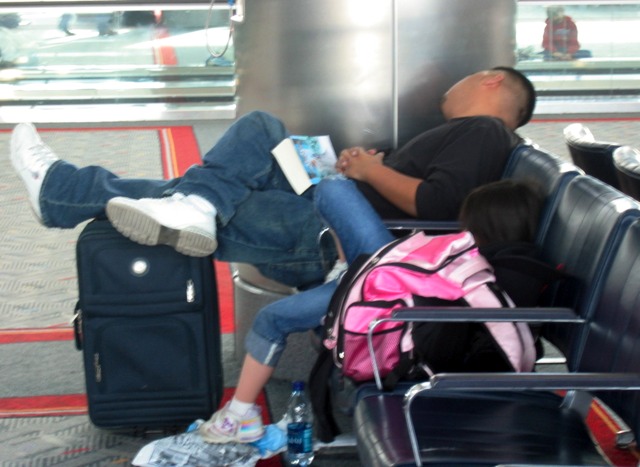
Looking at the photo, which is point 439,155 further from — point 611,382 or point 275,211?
point 611,382

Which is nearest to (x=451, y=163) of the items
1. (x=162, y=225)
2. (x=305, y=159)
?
(x=305, y=159)

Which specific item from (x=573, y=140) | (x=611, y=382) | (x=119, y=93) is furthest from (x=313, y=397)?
(x=119, y=93)

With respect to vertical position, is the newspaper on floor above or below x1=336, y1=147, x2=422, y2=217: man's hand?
below

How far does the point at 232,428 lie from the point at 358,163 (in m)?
1.07

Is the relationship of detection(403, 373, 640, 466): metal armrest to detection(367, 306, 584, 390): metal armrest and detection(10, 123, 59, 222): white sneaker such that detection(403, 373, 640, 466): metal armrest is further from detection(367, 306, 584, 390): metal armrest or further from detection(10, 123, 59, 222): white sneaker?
detection(10, 123, 59, 222): white sneaker

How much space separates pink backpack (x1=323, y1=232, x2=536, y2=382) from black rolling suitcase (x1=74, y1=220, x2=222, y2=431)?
0.76m

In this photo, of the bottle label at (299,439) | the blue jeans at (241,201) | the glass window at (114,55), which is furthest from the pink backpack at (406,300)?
the glass window at (114,55)

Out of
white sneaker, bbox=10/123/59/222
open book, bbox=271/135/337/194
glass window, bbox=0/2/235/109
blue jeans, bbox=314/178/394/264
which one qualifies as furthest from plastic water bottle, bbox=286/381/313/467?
glass window, bbox=0/2/235/109

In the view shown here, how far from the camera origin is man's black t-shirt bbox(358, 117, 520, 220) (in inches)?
120

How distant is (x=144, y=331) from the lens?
2.96 meters

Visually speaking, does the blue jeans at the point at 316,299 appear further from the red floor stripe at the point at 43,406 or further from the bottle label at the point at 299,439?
the red floor stripe at the point at 43,406

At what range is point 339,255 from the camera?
293 cm

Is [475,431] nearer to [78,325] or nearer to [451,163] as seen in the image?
[451,163]

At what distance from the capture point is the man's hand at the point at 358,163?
130 inches
